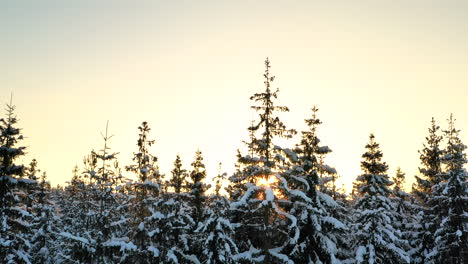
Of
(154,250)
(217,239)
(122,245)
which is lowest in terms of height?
(154,250)

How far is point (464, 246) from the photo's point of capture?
104ft

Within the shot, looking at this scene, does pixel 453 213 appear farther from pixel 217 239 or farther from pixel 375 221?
pixel 217 239

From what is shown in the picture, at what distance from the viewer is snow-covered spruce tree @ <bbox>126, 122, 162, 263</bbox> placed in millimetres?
25609

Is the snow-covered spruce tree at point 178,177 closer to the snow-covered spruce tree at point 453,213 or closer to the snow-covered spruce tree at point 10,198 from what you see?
the snow-covered spruce tree at point 10,198

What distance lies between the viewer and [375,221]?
30375 millimetres

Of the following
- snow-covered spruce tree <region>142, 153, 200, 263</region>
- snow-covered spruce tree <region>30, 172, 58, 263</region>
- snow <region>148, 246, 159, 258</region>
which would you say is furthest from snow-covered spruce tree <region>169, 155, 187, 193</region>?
snow-covered spruce tree <region>30, 172, 58, 263</region>

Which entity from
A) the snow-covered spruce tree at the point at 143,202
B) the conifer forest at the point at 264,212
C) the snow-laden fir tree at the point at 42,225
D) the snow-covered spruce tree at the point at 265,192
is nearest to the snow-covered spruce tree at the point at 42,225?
the snow-laden fir tree at the point at 42,225

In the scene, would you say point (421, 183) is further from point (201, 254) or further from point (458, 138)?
point (201, 254)

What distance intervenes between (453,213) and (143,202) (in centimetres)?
2474

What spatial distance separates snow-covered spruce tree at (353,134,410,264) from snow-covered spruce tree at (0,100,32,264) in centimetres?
2361

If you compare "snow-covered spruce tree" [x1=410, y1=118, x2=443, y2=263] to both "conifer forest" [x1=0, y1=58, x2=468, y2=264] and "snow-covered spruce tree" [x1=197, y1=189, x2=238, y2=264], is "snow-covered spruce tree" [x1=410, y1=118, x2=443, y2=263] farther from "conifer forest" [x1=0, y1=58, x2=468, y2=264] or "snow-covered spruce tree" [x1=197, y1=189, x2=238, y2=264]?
"snow-covered spruce tree" [x1=197, y1=189, x2=238, y2=264]

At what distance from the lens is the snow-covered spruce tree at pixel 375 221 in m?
30.0

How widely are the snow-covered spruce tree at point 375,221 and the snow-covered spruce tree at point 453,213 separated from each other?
141 inches

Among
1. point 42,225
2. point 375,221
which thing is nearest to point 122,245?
point 375,221
